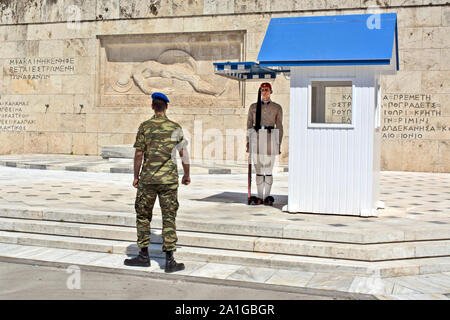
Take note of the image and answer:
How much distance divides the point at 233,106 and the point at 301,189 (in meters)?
10.2

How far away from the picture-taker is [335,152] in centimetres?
802

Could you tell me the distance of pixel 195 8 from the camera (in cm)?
1806

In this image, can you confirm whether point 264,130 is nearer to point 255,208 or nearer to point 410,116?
point 255,208

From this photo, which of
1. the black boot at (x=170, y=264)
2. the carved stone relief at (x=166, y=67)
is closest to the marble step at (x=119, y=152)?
the carved stone relief at (x=166, y=67)

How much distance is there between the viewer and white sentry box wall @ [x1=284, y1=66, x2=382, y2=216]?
25.9 feet

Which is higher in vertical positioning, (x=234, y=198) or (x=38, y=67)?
(x=38, y=67)

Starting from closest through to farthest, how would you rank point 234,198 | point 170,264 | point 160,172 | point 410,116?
point 160,172 → point 170,264 → point 234,198 → point 410,116

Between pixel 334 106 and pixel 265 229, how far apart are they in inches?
96.6

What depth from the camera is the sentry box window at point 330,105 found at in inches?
315

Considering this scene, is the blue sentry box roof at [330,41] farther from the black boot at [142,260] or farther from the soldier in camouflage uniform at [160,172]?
the black boot at [142,260]

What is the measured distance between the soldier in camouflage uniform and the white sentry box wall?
2.53m

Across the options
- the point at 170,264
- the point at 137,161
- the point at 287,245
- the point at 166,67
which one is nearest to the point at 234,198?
the point at 287,245

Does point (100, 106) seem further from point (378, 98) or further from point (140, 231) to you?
point (140, 231)
